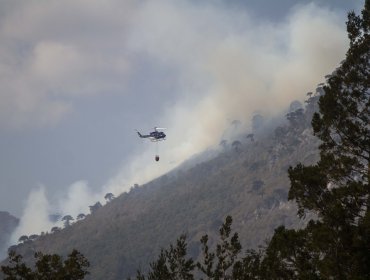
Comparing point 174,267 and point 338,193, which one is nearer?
point 338,193

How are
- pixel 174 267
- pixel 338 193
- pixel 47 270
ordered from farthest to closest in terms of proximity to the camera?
pixel 47 270 < pixel 174 267 < pixel 338 193

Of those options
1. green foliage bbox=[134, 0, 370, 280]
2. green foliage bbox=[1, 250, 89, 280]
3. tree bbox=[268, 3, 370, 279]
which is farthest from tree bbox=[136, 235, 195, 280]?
tree bbox=[268, 3, 370, 279]

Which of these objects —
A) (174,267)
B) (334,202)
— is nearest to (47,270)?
(174,267)

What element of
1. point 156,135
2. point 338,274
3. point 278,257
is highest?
point 156,135

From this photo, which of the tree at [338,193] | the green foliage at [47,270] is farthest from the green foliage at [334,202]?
the green foliage at [47,270]

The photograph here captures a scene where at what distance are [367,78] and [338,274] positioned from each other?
9.08 meters

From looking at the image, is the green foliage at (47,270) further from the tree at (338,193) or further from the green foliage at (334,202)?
the tree at (338,193)

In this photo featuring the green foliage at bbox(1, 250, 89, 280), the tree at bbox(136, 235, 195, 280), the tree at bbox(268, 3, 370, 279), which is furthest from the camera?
the green foliage at bbox(1, 250, 89, 280)

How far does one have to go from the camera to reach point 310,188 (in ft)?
62.6

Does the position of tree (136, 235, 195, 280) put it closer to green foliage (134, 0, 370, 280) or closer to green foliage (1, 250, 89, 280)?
green foliage (134, 0, 370, 280)

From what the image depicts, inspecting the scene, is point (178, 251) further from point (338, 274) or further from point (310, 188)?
point (338, 274)

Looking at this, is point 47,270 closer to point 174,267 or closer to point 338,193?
point 174,267

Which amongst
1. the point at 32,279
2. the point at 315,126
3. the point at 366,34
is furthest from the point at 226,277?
the point at 366,34

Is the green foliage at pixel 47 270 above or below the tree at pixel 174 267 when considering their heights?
above
